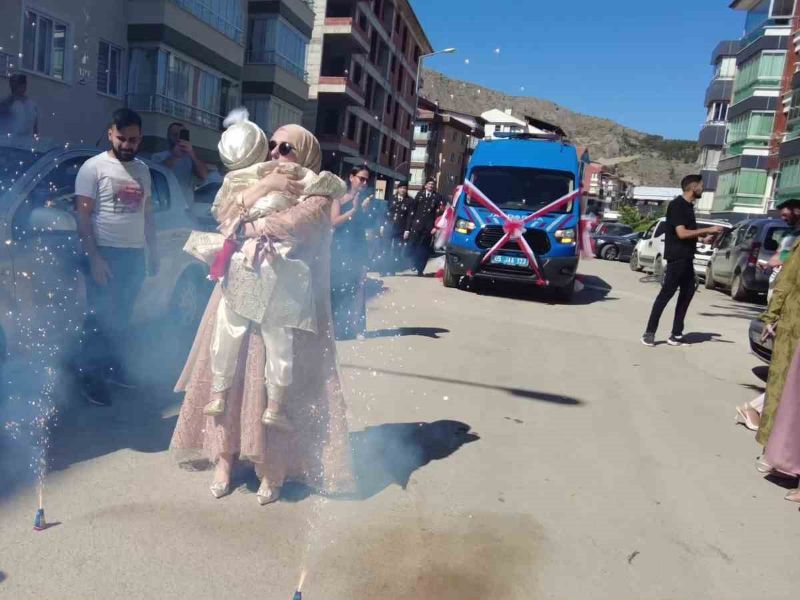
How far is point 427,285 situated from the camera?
515 inches

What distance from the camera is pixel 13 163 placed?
4.59 meters

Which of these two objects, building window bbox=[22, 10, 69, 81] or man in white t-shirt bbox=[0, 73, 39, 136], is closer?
man in white t-shirt bbox=[0, 73, 39, 136]

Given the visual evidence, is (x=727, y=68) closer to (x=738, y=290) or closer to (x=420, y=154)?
(x=420, y=154)

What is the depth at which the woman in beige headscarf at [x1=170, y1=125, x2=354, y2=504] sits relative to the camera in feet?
11.2

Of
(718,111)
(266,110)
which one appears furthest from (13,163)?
(718,111)

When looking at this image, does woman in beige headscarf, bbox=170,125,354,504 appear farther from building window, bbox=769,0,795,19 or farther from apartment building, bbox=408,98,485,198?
apartment building, bbox=408,98,485,198

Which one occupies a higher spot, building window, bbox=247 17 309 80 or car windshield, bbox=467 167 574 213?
building window, bbox=247 17 309 80

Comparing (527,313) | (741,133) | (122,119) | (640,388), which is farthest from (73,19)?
(741,133)

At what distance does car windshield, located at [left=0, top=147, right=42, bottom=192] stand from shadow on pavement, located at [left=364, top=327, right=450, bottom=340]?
3.97 meters

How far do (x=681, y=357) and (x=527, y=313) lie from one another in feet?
9.49

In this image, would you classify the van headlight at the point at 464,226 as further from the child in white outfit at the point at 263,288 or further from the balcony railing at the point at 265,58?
the balcony railing at the point at 265,58

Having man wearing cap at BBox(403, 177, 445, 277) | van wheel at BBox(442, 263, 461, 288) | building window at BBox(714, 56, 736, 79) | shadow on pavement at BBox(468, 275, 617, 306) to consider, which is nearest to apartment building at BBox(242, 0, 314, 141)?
man wearing cap at BBox(403, 177, 445, 277)

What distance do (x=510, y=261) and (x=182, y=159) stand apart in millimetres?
5899

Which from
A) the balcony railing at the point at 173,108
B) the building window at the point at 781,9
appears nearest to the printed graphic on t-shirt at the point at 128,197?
the balcony railing at the point at 173,108
